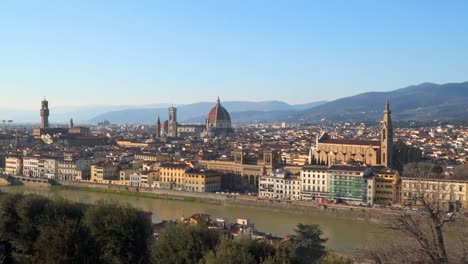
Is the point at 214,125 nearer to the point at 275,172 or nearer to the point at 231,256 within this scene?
the point at 275,172

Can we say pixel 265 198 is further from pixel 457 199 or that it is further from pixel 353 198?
pixel 457 199

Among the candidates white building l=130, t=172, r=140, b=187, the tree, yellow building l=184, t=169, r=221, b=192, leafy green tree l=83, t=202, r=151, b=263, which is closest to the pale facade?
white building l=130, t=172, r=140, b=187

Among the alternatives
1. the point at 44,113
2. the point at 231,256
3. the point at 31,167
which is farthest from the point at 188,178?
the point at 44,113

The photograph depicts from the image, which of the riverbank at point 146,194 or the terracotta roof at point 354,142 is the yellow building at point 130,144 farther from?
the terracotta roof at point 354,142

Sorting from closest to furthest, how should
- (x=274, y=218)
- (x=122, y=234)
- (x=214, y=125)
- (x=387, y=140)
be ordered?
(x=122, y=234) < (x=274, y=218) < (x=387, y=140) < (x=214, y=125)

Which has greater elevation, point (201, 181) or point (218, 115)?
point (218, 115)

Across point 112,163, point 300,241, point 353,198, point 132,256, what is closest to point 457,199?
point 353,198

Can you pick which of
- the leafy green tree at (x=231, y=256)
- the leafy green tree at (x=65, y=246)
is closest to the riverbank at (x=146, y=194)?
the leafy green tree at (x=65, y=246)
